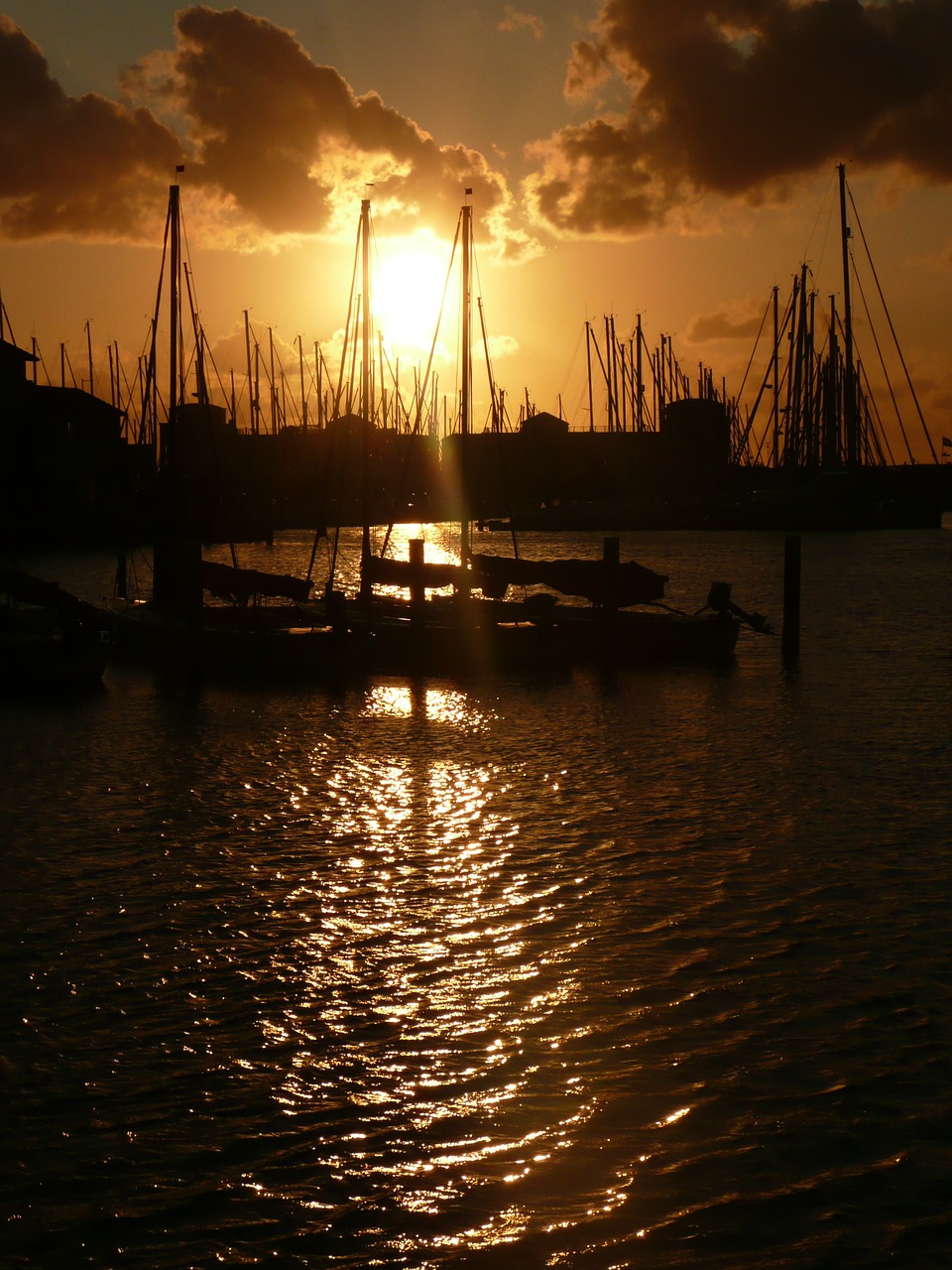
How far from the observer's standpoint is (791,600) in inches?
1231

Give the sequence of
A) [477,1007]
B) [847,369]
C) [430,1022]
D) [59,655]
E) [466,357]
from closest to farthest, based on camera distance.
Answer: [430,1022]
[477,1007]
[59,655]
[466,357]
[847,369]

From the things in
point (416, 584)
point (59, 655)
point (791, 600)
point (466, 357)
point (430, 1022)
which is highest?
point (466, 357)

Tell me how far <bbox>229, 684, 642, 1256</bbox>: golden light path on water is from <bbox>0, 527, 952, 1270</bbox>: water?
3 centimetres

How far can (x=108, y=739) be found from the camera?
2192 centimetres

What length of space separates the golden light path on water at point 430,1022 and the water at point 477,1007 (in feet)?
0.10

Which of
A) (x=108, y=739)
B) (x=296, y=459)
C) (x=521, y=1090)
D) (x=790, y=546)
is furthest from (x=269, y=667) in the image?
(x=296, y=459)

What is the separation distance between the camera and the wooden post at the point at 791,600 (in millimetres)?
29797

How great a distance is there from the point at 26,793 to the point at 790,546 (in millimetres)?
17886

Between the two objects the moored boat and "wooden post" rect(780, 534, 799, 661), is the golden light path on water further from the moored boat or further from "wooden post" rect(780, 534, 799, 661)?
"wooden post" rect(780, 534, 799, 661)

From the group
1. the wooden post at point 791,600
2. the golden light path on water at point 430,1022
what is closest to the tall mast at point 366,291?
the wooden post at point 791,600

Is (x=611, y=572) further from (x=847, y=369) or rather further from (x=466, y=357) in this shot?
(x=847, y=369)

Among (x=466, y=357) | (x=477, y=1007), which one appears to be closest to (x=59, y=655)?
(x=466, y=357)

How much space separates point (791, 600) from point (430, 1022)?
23377 mm

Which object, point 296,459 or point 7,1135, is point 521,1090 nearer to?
point 7,1135
